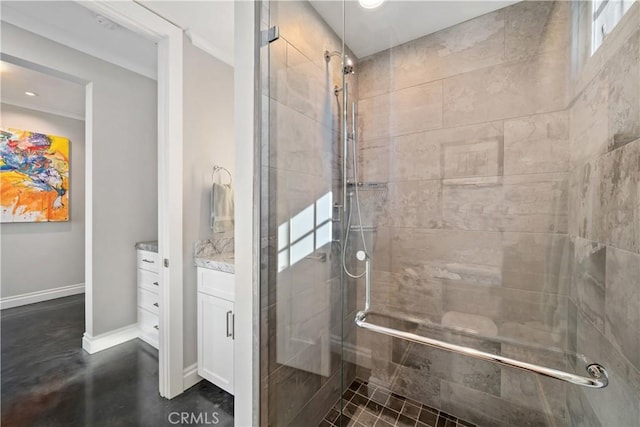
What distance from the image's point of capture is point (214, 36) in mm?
1804

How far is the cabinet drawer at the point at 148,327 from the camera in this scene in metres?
2.24

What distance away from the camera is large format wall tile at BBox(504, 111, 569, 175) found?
4.17 feet

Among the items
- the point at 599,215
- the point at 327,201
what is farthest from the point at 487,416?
the point at 327,201

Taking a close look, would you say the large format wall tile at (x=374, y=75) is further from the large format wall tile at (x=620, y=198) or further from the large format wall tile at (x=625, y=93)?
the large format wall tile at (x=620, y=198)

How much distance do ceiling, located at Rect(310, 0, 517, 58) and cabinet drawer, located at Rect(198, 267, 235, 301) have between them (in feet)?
5.53

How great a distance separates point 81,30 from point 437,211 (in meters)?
2.86

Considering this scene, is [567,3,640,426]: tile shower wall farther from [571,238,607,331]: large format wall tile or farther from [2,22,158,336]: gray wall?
[2,22,158,336]: gray wall

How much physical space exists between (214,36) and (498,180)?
2.11 m

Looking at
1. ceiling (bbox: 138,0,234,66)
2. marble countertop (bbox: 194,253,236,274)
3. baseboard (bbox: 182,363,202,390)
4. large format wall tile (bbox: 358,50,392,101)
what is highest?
ceiling (bbox: 138,0,234,66)

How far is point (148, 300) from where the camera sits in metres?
2.32

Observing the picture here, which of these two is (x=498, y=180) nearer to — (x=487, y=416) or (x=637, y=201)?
(x=637, y=201)

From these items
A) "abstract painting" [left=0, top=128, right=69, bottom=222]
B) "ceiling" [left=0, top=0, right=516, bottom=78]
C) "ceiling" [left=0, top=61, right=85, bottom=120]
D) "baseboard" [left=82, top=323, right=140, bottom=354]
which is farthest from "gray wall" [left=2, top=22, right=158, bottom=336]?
"abstract painting" [left=0, top=128, right=69, bottom=222]

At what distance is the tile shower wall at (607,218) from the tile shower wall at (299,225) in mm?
1118

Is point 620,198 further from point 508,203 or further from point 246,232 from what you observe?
point 246,232
